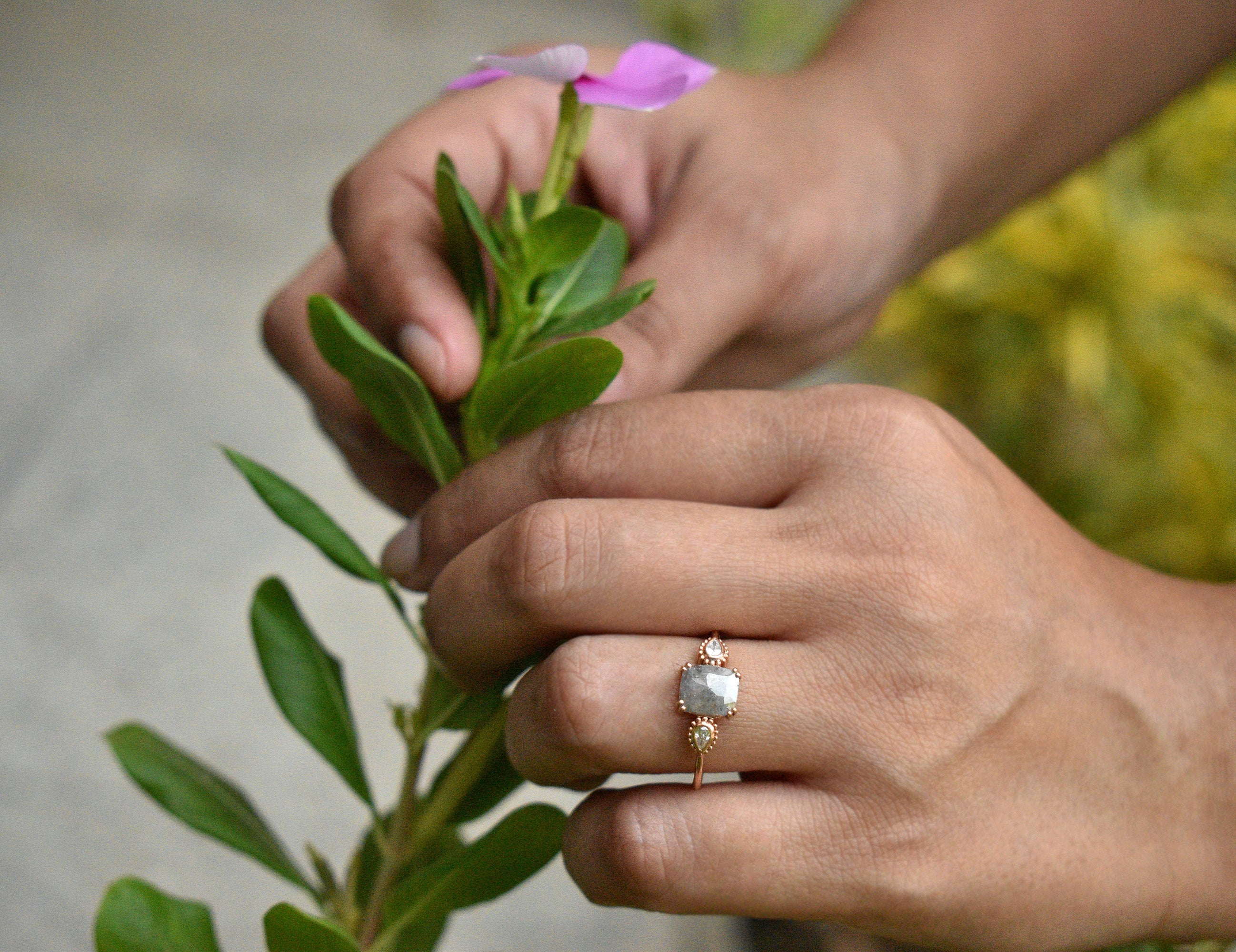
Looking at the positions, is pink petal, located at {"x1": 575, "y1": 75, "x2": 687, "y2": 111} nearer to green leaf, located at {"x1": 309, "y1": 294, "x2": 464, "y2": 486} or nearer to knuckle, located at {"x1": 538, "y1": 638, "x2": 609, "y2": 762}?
green leaf, located at {"x1": 309, "y1": 294, "x2": 464, "y2": 486}

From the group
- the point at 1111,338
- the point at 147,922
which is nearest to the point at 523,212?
the point at 147,922

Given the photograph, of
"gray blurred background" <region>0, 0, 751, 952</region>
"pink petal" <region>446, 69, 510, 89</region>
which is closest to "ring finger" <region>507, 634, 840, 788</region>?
"pink petal" <region>446, 69, 510, 89</region>

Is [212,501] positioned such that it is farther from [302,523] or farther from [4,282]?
[302,523]

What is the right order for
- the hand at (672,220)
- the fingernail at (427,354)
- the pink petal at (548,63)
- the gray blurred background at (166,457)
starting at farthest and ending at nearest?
the gray blurred background at (166,457) < the hand at (672,220) < the fingernail at (427,354) < the pink petal at (548,63)

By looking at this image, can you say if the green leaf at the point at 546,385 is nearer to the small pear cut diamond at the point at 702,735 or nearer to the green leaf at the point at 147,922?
the small pear cut diamond at the point at 702,735

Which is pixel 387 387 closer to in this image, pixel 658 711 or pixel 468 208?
pixel 468 208

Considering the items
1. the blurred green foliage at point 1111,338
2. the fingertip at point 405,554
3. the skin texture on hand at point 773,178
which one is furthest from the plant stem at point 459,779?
the blurred green foliage at point 1111,338
